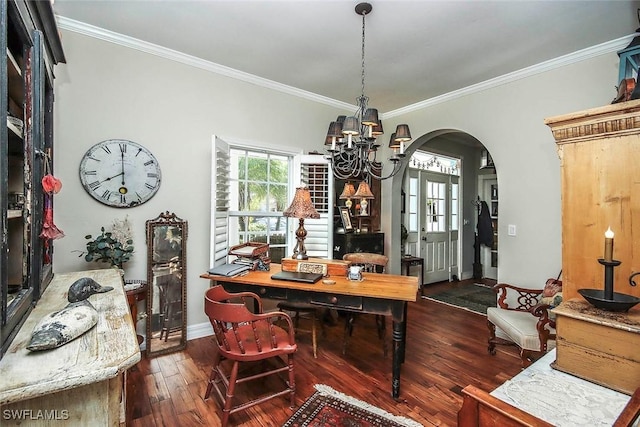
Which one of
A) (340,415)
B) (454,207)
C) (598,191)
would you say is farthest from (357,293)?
(454,207)

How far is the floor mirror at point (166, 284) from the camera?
2.79 meters

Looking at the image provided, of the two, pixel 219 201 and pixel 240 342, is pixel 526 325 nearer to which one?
pixel 240 342

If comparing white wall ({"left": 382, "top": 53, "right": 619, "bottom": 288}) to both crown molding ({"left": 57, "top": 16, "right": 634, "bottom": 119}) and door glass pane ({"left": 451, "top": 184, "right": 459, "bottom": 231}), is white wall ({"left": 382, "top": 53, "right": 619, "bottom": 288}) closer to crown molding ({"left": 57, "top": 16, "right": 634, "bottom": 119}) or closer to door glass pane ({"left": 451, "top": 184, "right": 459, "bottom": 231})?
crown molding ({"left": 57, "top": 16, "right": 634, "bottom": 119})

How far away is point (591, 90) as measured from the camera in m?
2.73

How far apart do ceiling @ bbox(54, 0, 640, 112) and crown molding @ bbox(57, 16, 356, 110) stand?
6cm

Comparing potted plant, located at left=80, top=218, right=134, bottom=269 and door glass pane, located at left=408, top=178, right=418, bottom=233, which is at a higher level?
door glass pane, located at left=408, top=178, right=418, bottom=233

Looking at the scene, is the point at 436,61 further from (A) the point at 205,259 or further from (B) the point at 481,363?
(A) the point at 205,259

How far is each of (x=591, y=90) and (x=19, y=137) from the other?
4027mm

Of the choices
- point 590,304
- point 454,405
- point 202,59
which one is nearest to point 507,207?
point 454,405

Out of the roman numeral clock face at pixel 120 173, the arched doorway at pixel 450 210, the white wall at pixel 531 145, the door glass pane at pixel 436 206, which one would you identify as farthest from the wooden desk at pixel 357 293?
the door glass pane at pixel 436 206

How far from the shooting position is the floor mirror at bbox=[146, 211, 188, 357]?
2.79m

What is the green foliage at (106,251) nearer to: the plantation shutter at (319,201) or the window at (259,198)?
the window at (259,198)

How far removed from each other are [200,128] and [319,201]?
158 centimetres

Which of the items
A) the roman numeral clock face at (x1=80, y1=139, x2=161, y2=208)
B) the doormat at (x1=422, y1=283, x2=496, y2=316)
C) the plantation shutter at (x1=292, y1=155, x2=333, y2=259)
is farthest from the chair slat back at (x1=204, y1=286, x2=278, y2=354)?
the doormat at (x1=422, y1=283, x2=496, y2=316)
